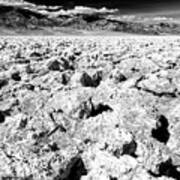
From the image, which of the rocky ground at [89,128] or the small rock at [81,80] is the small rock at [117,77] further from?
the small rock at [81,80]

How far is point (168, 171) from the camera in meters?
2.75

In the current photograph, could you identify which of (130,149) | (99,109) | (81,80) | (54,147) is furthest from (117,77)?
(54,147)

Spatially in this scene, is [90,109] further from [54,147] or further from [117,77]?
[117,77]

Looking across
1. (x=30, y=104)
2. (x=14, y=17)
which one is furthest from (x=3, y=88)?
(x=14, y=17)

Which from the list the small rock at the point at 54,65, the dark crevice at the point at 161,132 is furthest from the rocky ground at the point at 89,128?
Answer: the small rock at the point at 54,65

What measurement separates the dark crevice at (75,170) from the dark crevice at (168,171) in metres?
0.73

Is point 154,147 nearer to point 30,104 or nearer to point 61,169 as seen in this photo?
point 61,169

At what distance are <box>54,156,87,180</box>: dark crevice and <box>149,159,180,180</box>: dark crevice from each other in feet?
2.38

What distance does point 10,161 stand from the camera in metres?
2.56

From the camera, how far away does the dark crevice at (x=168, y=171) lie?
2659 mm

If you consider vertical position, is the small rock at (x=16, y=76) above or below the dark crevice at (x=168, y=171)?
above

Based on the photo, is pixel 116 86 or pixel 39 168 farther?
pixel 116 86

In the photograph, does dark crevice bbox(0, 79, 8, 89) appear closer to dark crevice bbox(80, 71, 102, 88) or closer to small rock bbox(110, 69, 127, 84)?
dark crevice bbox(80, 71, 102, 88)

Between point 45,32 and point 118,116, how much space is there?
498ft
